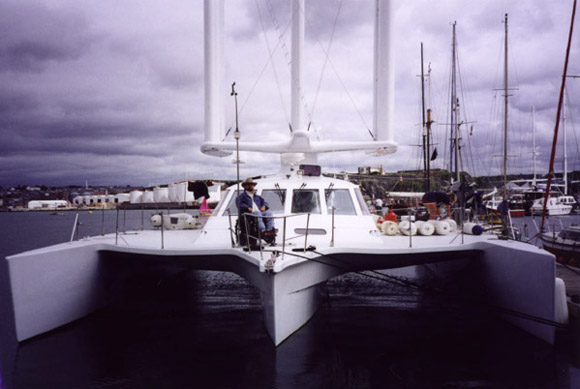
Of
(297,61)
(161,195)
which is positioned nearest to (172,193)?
(161,195)

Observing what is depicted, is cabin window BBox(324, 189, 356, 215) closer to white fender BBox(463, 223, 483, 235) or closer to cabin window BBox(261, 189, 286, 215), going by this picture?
cabin window BBox(261, 189, 286, 215)

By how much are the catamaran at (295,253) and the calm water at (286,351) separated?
0.38 meters

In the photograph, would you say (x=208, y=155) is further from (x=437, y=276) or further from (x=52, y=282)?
(x=437, y=276)

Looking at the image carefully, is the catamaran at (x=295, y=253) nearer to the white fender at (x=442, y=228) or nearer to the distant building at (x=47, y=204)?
the white fender at (x=442, y=228)

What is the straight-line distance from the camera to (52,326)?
21.3 ft

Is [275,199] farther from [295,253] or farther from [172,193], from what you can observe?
[172,193]

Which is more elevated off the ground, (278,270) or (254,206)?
(254,206)

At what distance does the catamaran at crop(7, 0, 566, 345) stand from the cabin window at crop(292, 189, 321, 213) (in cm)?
2

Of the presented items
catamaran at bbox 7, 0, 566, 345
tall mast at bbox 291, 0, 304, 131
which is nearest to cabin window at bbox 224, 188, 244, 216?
catamaran at bbox 7, 0, 566, 345

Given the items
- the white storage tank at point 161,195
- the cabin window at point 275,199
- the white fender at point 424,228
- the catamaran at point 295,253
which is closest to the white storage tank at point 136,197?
the white storage tank at point 161,195

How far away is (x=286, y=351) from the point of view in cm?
589

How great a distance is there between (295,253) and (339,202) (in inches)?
91.8

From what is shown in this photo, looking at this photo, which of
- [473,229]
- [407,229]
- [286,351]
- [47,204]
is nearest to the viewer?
[286,351]

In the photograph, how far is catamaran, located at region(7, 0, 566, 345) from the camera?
18.7 ft
